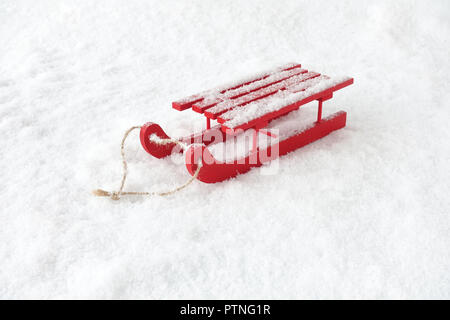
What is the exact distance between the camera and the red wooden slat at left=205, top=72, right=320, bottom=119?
8.09ft

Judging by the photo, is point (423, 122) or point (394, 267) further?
point (423, 122)

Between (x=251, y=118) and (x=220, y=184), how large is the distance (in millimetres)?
389

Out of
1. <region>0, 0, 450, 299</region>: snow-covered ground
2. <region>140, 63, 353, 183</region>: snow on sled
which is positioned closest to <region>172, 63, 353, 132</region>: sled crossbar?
<region>140, 63, 353, 183</region>: snow on sled

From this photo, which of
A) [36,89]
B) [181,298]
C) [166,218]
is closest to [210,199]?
[166,218]

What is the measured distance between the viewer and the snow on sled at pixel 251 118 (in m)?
2.39

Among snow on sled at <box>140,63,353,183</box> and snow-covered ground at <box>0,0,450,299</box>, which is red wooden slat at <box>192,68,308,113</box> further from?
snow-covered ground at <box>0,0,450,299</box>

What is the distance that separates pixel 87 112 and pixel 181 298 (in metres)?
1.83

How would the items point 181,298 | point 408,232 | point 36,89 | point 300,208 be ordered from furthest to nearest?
point 36,89 < point 300,208 < point 408,232 < point 181,298

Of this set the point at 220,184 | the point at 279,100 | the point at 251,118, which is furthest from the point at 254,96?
the point at 220,184

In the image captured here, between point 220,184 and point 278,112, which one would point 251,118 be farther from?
point 220,184

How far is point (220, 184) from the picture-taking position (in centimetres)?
248

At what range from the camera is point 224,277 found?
76.0 inches

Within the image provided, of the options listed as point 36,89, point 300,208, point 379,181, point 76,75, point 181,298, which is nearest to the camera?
point 181,298

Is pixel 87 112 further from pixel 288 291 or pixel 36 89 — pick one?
pixel 288 291
